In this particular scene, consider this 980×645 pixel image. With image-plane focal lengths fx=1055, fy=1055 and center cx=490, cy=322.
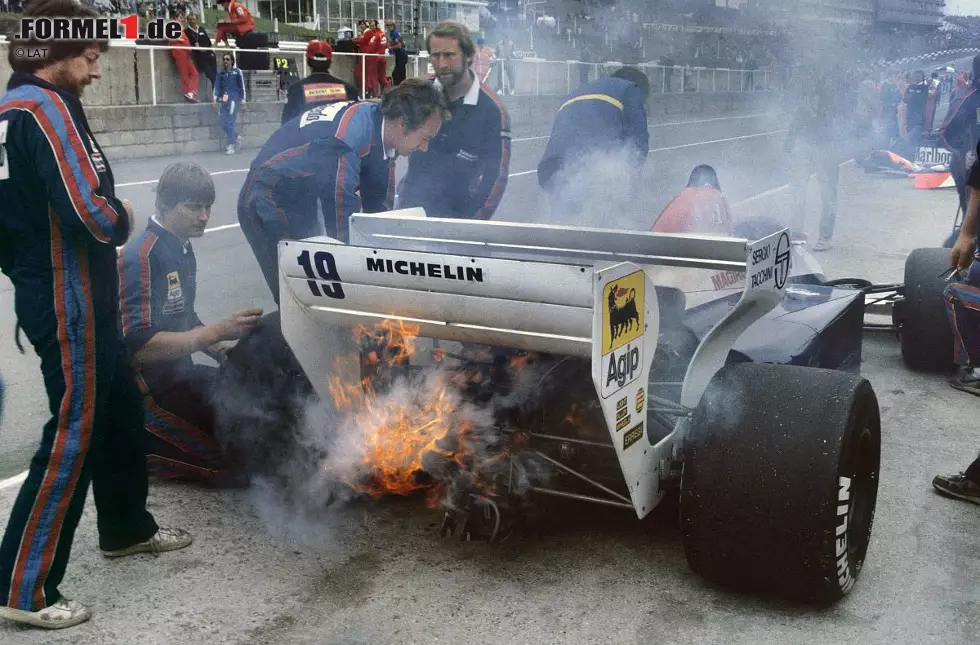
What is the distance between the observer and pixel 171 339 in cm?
385

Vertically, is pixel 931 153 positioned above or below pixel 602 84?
below

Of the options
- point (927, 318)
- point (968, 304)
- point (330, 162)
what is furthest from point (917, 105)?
point (330, 162)

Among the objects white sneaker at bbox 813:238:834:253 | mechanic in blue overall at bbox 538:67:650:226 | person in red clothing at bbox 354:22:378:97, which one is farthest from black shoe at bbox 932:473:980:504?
person in red clothing at bbox 354:22:378:97

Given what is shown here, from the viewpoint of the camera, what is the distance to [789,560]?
2996 millimetres

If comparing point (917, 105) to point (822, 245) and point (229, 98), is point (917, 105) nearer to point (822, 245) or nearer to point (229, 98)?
point (822, 245)

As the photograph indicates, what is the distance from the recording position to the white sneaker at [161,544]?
11.2 ft

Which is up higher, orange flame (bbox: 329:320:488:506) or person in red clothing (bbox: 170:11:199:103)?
person in red clothing (bbox: 170:11:199:103)

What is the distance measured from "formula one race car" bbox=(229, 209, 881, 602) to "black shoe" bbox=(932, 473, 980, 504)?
0.84 m

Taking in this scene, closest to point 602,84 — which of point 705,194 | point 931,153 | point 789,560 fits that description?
point 705,194

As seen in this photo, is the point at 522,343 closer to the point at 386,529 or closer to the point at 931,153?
the point at 386,529

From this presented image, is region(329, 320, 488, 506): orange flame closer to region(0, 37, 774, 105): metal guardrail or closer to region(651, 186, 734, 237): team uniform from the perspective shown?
region(651, 186, 734, 237): team uniform

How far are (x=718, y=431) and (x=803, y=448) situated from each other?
242 mm

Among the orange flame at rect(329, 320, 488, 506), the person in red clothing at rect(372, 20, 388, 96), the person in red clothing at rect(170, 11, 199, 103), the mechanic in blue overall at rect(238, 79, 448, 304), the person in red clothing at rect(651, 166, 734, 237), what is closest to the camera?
the orange flame at rect(329, 320, 488, 506)

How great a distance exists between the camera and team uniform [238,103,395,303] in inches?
174
